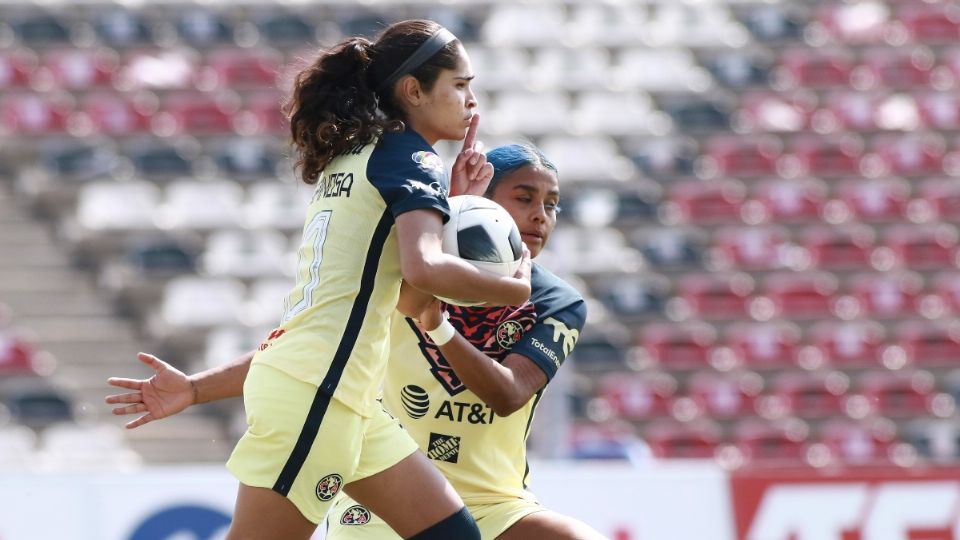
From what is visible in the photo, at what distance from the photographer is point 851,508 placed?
7.31 metres

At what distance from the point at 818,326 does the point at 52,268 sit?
321 inches

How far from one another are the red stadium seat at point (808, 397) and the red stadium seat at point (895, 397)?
32 centimetres

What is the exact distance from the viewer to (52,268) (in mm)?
15508

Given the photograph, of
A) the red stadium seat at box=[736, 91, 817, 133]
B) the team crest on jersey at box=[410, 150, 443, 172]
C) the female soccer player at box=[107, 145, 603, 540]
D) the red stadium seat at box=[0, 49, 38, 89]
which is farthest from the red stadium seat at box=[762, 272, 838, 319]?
the team crest on jersey at box=[410, 150, 443, 172]

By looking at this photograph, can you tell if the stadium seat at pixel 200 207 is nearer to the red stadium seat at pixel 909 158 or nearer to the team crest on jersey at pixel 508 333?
the red stadium seat at pixel 909 158

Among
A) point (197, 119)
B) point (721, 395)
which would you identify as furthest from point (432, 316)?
point (197, 119)

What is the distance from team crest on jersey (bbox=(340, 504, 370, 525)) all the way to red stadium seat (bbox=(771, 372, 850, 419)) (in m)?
10.7

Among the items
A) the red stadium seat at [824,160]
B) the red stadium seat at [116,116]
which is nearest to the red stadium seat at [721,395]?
the red stadium seat at [824,160]

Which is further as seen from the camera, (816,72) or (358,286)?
(816,72)

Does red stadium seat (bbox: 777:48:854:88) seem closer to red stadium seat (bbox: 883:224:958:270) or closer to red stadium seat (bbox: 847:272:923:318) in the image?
red stadium seat (bbox: 883:224:958:270)

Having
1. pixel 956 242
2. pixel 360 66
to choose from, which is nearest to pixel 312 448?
pixel 360 66

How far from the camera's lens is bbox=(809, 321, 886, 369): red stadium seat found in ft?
48.9

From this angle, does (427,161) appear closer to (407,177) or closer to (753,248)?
(407,177)

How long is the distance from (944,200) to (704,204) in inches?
113
